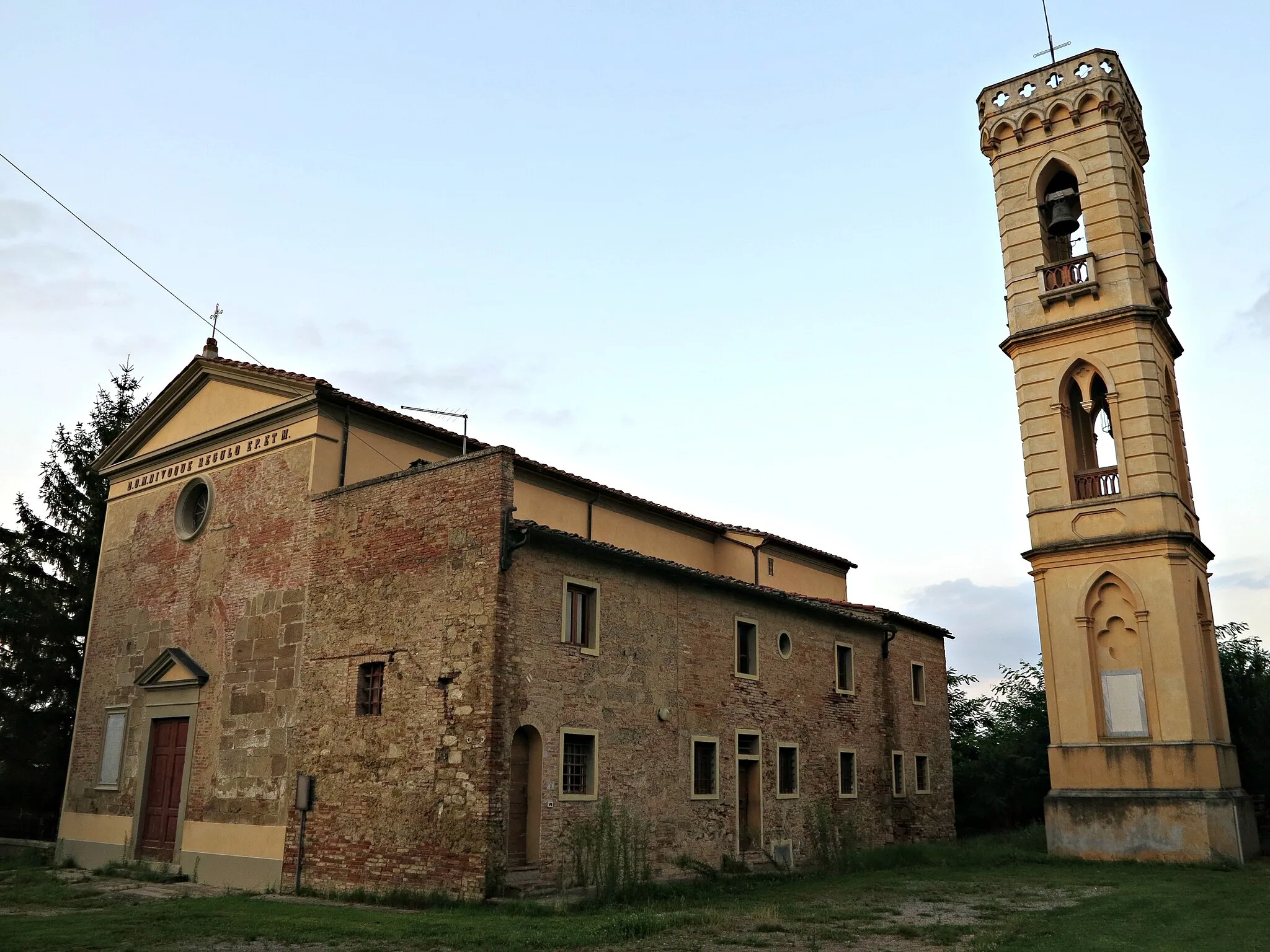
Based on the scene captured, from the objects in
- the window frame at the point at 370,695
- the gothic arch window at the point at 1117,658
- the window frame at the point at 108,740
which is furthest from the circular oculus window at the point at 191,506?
the gothic arch window at the point at 1117,658

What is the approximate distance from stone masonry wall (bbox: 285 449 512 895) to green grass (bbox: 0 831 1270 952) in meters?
0.88

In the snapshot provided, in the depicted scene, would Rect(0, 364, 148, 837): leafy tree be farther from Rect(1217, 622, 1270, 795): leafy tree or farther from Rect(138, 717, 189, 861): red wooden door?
Rect(1217, 622, 1270, 795): leafy tree

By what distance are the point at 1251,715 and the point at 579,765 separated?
17371 millimetres

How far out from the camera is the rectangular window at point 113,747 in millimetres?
19422

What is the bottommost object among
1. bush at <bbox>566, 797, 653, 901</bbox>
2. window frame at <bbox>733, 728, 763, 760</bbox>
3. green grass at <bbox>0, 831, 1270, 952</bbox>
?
green grass at <bbox>0, 831, 1270, 952</bbox>

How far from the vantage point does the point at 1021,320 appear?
2284cm

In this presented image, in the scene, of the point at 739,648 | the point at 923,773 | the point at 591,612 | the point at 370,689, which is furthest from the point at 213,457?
the point at 923,773

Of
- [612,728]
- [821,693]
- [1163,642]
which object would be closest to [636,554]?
[612,728]

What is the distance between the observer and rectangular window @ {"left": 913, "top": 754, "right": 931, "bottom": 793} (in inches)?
977

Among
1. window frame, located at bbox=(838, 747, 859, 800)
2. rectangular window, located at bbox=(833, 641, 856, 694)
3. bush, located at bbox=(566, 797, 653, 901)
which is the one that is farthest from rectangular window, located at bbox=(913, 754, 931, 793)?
bush, located at bbox=(566, 797, 653, 901)

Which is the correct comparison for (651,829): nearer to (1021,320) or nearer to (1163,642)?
(1163,642)

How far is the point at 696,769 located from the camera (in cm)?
1762

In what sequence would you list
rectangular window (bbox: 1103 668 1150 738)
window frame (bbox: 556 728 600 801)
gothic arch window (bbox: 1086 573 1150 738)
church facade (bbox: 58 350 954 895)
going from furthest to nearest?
1. gothic arch window (bbox: 1086 573 1150 738)
2. rectangular window (bbox: 1103 668 1150 738)
3. window frame (bbox: 556 728 600 801)
4. church facade (bbox: 58 350 954 895)

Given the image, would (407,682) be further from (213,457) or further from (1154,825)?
(1154,825)
